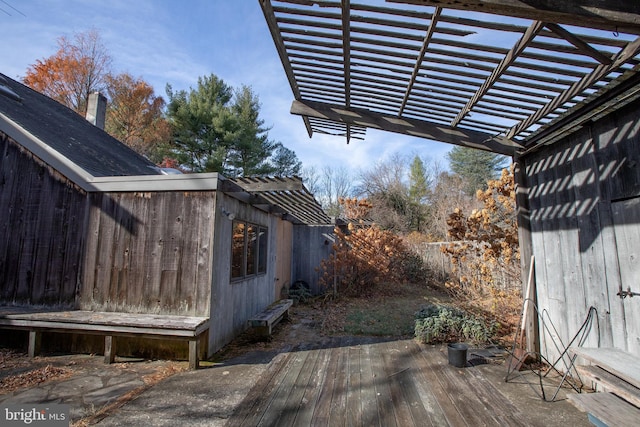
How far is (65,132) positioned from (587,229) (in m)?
8.78

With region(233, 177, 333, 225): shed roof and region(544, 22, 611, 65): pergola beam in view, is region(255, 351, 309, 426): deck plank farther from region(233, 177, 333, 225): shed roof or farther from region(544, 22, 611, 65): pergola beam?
region(544, 22, 611, 65): pergola beam

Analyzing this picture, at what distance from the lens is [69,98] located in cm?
1443

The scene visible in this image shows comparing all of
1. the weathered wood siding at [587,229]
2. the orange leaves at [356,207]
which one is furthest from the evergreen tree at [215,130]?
the weathered wood siding at [587,229]

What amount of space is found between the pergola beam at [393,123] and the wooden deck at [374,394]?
2876 millimetres

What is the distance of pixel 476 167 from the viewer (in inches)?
797

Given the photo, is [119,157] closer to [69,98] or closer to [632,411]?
[632,411]

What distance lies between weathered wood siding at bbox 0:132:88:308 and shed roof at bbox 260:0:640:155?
4021 mm

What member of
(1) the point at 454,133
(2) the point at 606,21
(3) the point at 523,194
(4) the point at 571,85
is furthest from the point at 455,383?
(2) the point at 606,21

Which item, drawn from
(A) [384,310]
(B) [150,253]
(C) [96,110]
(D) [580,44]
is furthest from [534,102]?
(C) [96,110]

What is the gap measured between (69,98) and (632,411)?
1995cm

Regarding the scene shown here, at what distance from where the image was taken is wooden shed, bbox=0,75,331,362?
14.1 feet

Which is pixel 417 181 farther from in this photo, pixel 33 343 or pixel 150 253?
pixel 33 343

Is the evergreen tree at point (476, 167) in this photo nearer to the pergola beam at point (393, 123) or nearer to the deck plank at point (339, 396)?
the pergola beam at point (393, 123)

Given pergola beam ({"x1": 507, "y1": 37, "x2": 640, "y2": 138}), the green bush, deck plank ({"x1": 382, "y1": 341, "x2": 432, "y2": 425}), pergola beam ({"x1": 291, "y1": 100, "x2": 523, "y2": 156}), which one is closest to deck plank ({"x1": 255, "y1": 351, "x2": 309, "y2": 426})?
deck plank ({"x1": 382, "y1": 341, "x2": 432, "y2": 425})
